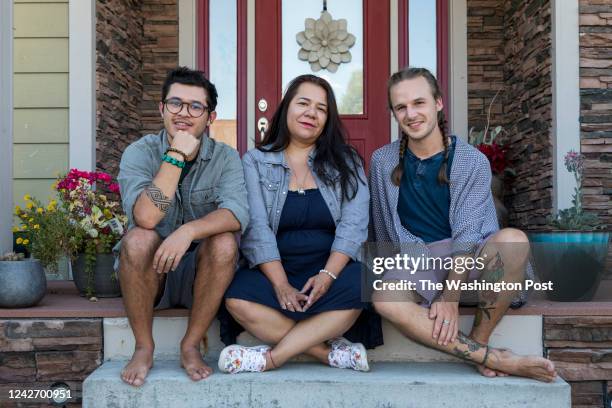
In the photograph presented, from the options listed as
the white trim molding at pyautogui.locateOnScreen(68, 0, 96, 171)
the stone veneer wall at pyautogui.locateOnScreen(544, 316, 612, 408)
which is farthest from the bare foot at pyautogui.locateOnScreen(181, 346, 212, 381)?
the white trim molding at pyautogui.locateOnScreen(68, 0, 96, 171)

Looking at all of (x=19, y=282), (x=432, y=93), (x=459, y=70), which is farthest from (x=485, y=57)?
(x=19, y=282)

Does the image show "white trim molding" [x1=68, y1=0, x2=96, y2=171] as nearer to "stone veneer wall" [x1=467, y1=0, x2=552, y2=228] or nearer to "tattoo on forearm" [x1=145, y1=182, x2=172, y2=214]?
"tattoo on forearm" [x1=145, y1=182, x2=172, y2=214]

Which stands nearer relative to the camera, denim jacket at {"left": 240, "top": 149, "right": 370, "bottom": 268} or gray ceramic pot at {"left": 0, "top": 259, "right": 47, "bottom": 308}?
denim jacket at {"left": 240, "top": 149, "right": 370, "bottom": 268}

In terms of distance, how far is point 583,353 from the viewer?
228 centimetres

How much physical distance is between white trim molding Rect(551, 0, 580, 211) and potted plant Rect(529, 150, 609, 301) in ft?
1.77

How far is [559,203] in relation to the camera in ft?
10.2

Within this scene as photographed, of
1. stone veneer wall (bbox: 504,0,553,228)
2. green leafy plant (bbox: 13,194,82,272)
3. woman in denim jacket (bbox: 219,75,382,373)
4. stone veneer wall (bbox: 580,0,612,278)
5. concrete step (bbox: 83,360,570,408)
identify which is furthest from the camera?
stone veneer wall (bbox: 504,0,553,228)

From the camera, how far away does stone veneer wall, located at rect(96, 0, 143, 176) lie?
3400 mm

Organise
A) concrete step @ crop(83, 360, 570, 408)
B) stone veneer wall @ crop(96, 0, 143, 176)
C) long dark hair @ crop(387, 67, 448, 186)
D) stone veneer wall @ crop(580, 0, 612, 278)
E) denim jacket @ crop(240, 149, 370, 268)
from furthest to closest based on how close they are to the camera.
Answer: stone veneer wall @ crop(96, 0, 143, 176)
stone veneer wall @ crop(580, 0, 612, 278)
long dark hair @ crop(387, 67, 448, 186)
denim jacket @ crop(240, 149, 370, 268)
concrete step @ crop(83, 360, 570, 408)

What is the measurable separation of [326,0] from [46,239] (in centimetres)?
225

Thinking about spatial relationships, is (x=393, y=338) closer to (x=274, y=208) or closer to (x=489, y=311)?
(x=489, y=311)

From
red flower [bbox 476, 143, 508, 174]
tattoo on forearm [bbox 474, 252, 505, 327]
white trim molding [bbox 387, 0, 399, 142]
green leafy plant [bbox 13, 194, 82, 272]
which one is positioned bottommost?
tattoo on forearm [bbox 474, 252, 505, 327]

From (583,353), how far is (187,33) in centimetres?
288

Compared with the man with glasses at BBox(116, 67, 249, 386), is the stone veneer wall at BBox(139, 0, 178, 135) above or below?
above
